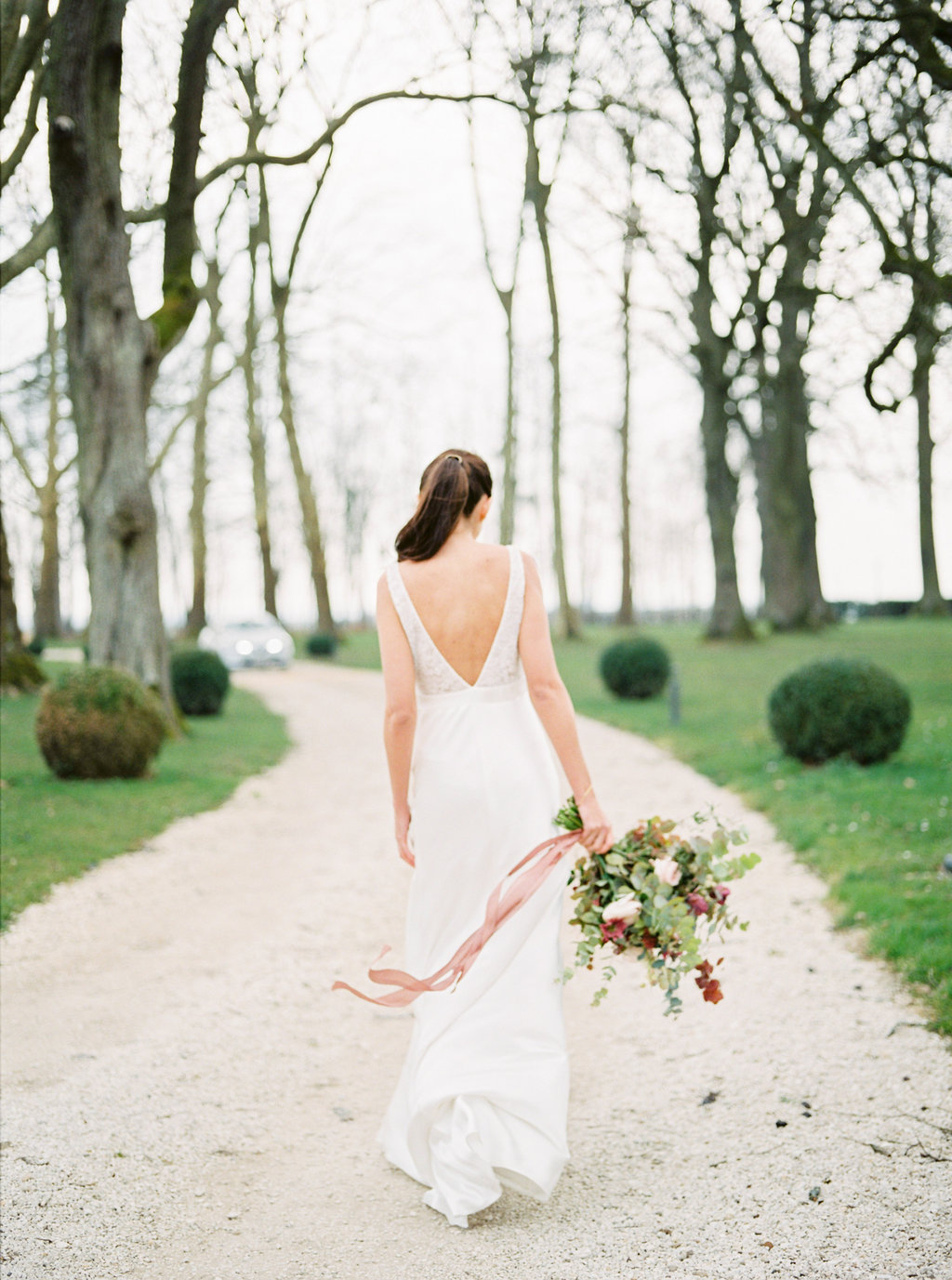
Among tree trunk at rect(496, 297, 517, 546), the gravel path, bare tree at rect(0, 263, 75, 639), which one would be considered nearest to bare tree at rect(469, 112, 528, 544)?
tree trunk at rect(496, 297, 517, 546)

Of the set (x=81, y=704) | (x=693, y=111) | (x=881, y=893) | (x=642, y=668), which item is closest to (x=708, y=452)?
(x=642, y=668)

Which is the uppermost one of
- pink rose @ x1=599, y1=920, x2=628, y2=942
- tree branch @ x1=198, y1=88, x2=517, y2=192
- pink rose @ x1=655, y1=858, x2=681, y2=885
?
tree branch @ x1=198, y1=88, x2=517, y2=192

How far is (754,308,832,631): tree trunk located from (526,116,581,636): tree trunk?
5217 millimetres

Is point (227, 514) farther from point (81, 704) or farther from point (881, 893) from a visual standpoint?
point (881, 893)

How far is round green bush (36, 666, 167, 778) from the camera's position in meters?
9.88

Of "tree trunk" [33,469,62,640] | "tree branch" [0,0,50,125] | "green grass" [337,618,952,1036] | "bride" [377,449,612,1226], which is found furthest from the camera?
"tree trunk" [33,469,62,640]

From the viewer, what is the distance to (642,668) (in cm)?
1855

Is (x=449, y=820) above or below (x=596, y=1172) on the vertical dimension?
above

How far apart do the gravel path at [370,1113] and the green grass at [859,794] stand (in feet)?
0.92

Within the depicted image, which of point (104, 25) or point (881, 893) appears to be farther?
point (104, 25)

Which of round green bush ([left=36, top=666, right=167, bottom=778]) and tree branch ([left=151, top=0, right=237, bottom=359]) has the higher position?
tree branch ([left=151, top=0, right=237, bottom=359])

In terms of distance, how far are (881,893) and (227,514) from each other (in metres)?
41.7

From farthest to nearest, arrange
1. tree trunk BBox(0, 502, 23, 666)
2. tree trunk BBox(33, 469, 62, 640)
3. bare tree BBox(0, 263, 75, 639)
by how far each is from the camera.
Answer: tree trunk BBox(33, 469, 62, 640), bare tree BBox(0, 263, 75, 639), tree trunk BBox(0, 502, 23, 666)

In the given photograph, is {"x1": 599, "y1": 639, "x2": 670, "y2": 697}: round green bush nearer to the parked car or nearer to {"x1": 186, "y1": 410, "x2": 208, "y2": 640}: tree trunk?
{"x1": 186, "y1": 410, "x2": 208, "y2": 640}: tree trunk
